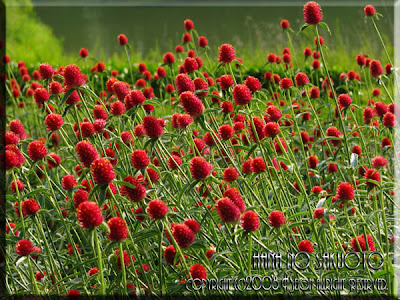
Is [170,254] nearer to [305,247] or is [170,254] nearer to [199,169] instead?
[199,169]

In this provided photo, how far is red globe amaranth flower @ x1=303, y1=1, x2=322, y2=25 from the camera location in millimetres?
1910

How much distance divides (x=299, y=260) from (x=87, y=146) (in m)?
0.89

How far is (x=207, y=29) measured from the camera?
24.9 feet

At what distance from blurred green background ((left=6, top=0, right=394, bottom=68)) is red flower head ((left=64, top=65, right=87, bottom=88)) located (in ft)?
4.49

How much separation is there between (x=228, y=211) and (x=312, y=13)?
3.32ft

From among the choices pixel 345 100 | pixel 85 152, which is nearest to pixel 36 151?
pixel 85 152

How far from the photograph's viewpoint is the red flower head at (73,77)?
1.79 meters

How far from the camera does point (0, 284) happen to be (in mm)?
2098

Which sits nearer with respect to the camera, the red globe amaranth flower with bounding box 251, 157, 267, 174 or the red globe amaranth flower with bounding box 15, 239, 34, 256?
the red globe amaranth flower with bounding box 15, 239, 34, 256

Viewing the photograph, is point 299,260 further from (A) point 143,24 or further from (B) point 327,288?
(A) point 143,24

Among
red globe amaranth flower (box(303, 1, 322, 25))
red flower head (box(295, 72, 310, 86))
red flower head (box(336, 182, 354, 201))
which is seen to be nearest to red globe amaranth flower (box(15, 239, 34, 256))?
red flower head (box(336, 182, 354, 201))

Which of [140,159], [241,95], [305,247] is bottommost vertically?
[305,247]

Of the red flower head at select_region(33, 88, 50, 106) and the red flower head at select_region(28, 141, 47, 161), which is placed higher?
the red flower head at select_region(33, 88, 50, 106)

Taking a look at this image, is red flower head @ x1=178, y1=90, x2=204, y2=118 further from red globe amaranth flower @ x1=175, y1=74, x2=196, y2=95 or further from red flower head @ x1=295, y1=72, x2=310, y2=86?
red flower head @ x1=295, y1=72, x2=310, y2=86
